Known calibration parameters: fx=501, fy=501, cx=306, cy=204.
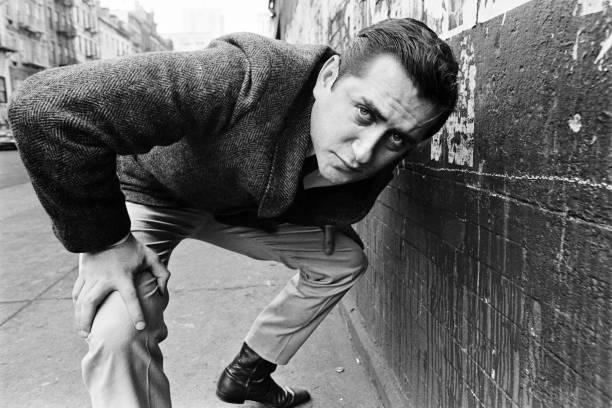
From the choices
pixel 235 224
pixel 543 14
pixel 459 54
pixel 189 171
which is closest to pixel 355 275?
pixel 235 224

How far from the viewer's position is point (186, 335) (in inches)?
123

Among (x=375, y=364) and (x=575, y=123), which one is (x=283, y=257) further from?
(x=575, y=123)

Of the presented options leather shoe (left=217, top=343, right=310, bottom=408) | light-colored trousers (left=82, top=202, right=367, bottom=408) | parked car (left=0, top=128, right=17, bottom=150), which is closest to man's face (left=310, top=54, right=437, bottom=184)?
light-colored trousers (left=82, top=202, right=367, bottom=408)

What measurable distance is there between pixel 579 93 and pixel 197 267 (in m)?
3.98

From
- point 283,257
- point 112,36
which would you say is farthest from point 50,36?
point 283,257

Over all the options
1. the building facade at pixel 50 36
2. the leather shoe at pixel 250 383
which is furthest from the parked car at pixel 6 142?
the leather shoe at pixel 250 383

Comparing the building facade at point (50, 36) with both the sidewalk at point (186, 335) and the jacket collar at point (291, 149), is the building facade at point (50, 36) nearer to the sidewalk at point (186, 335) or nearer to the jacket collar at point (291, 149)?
the sidewalk at point (186, 335)

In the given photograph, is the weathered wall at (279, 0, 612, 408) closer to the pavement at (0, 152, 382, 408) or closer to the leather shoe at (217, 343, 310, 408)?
the leather shoe at (217, 343, 310, 408)

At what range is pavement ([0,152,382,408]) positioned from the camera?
251 centimetres

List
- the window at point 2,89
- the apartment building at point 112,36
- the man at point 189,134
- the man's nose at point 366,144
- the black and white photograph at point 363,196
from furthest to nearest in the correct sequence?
the apartment building at point 112,36
the window at point 2,89
the man's nose at point 366,144
the man at point 189,134
the black and white photograph at point 363,196

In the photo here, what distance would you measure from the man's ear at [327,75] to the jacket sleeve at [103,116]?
0.86 feet

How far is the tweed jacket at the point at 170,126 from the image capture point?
1361 mm

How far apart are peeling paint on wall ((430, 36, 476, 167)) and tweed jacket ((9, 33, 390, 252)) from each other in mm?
478

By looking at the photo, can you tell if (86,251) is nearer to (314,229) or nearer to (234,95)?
(234,95)
